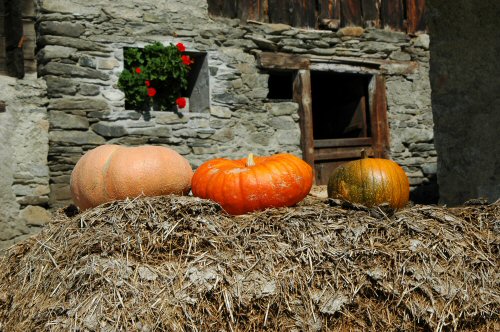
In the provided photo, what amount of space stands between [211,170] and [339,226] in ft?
3.17

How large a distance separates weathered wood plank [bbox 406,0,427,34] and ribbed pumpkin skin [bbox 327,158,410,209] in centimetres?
466

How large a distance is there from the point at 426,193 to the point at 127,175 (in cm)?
542

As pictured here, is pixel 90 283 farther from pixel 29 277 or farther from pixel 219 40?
pixel 219 40

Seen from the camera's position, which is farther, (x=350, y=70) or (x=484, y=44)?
(x=484, y=44)

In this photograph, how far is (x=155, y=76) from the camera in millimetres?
5676

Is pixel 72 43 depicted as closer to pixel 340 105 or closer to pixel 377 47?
pixel 377 47

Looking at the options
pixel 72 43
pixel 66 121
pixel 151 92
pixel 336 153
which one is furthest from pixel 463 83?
pixel 66 121

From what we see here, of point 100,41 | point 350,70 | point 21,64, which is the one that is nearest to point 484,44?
point 350,70

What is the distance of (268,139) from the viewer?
6.23 m

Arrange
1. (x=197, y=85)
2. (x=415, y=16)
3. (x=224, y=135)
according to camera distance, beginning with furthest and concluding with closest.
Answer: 1. (x=415, y=16)
2. (x=197, y=85)
3. (x=224, y=135)

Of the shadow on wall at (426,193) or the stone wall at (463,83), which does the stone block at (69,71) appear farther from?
the stone wall at (463,83)

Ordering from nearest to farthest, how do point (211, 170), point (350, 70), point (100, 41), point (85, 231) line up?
point (85, 231), point (211, 170), point (100, 41), point (350, 70)

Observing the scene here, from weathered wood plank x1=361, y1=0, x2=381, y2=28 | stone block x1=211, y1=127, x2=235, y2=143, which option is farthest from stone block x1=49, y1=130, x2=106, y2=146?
weathered wood plank x1=361, y1=0, x2=381, y2=28

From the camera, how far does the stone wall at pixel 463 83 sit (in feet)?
31.1
